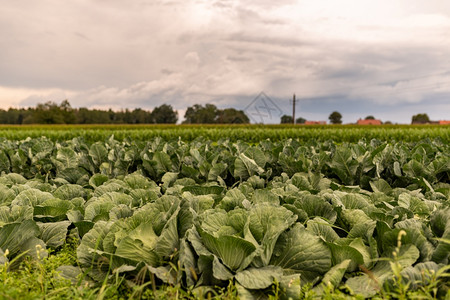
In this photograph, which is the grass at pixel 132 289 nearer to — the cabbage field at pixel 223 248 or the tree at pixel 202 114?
the cabbage field at pixel 223 248

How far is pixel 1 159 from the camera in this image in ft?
22.7

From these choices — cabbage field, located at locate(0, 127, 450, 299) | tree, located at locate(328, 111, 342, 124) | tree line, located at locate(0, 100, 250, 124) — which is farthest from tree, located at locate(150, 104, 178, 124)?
cabbage field, located at locate(0, 127, 450, 299)

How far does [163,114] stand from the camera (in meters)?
99.3

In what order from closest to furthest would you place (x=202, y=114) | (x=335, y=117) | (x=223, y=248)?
(x=223, y=248), (x=202, y=114), (x=335, y=117)

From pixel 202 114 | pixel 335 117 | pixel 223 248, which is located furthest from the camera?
pixel 335 117

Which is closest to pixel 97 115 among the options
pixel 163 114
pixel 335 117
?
pixel 163 114

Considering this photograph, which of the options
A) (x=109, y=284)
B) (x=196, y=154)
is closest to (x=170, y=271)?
(x=109, y=284)

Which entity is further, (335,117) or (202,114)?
(335,117)

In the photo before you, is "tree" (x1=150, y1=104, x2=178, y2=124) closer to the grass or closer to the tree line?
the tree line

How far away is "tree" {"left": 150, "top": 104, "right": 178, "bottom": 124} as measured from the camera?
3880 inches

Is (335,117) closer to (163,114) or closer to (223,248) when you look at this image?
(163,114)

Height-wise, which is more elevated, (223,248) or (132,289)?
(223,248)

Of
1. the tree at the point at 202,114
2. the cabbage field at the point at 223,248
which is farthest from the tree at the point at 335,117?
the cabbage field at the point at 223,248

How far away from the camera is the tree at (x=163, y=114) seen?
98562 mm
